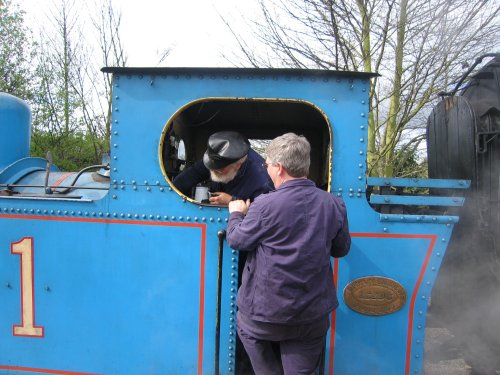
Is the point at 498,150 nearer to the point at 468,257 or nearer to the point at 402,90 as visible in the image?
A: the point at 468,257

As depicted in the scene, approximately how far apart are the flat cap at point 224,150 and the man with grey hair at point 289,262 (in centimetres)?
53

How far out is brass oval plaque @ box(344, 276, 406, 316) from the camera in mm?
2143

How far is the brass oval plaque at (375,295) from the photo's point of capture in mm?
2143

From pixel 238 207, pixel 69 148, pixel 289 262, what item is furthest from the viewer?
pixel 69 148

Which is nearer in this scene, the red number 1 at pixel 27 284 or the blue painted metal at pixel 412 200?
the blue painted metal at pixel 412 200

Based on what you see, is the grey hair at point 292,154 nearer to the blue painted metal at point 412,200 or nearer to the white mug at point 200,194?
the blue painted metal at point 412,200

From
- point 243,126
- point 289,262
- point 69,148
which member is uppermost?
point 243,126

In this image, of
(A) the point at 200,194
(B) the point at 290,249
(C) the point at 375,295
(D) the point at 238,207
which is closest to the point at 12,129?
(A) the point at 200,194

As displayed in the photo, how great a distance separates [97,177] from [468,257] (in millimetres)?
2810

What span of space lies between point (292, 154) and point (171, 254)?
100 cm

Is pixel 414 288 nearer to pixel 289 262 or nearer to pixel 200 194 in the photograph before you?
pixel 289 262

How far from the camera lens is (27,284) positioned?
91.8 inches

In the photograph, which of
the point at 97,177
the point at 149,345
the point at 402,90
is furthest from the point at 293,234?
the point at 402,90

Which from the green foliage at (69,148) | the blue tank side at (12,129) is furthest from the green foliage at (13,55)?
the blue tank side at (12,129)
